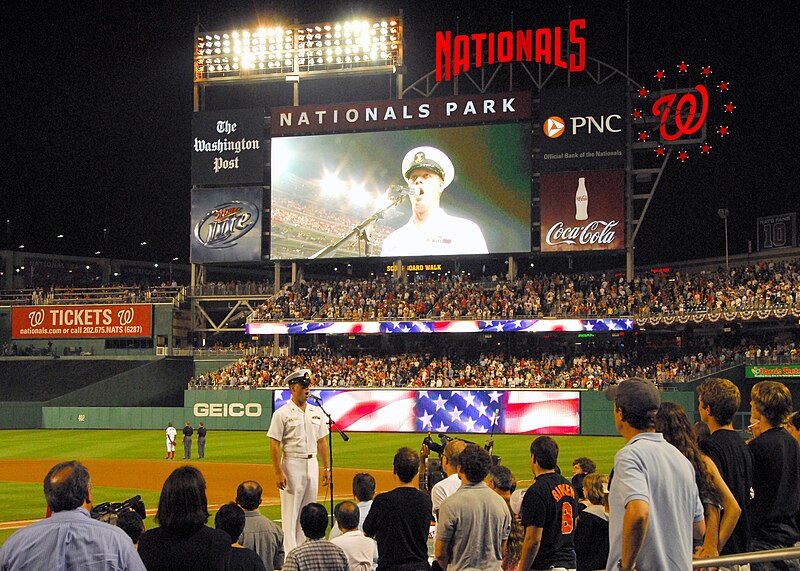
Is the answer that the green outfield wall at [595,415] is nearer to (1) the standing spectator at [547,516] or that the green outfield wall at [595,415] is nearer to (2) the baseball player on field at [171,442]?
(2) the baseball player on field at [171,442]

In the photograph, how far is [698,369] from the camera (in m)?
40.8

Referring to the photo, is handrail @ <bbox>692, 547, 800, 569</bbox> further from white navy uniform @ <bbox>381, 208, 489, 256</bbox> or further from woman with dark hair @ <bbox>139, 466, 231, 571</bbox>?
white navy uniform @ <bbox>381, 208, 489, 256</bbox>

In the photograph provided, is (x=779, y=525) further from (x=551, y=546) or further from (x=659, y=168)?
(x=659, y=168)

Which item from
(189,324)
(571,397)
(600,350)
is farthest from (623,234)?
(189,324)

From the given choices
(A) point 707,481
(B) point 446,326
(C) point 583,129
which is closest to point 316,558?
(A) point 707,481

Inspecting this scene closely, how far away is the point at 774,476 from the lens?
247 inches

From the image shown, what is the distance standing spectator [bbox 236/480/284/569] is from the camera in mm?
7430

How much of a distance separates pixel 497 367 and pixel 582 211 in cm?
852

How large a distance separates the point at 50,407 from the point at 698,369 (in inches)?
1243

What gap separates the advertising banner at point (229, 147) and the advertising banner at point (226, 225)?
749mm

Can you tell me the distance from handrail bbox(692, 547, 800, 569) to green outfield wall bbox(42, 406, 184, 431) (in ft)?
135

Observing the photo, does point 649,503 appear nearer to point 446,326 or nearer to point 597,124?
point 446,326

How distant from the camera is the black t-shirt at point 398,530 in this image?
664 cm

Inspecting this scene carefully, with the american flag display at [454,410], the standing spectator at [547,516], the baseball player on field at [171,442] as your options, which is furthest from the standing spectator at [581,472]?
the american flag display at [454,410]
